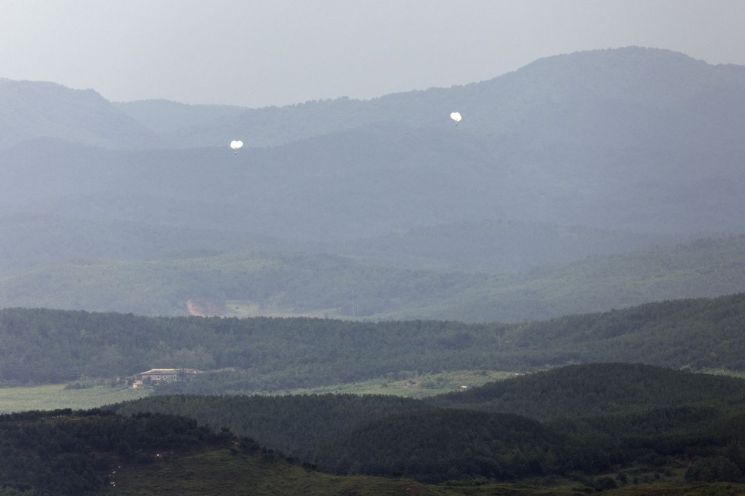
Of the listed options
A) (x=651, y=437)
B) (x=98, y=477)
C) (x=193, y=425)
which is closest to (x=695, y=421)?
(x=651, y=437)

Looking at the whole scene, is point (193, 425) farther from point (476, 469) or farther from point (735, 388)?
point (735, 388)

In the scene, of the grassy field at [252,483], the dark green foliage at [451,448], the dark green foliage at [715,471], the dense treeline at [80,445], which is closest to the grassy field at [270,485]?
the grassy field at [252,483]

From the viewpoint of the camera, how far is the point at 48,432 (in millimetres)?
139875

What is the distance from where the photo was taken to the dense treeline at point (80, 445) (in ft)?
424

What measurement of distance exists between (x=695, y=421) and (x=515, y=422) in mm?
17058

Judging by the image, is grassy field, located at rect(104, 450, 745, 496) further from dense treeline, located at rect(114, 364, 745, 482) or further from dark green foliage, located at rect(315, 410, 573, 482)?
dense treeline, located at rect(114, 364, 745, 482)

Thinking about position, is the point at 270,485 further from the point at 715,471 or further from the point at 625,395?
the point at 625,395

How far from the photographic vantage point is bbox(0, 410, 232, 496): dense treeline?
129125 millimetres

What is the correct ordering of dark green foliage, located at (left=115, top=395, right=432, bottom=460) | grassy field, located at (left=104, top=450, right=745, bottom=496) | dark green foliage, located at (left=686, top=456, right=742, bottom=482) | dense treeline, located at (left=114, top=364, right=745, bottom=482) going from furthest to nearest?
dark green foliage, located at (left=115, top=395, right=432, bottom=460) → dense treeline, located at (left=114, top=364, right=745, bottom=482) → dark green foliage, located at (left=686, top=456, right=742, bottom=482) → grassy field, located at (left=104, top=450, right=745, bottom=496)

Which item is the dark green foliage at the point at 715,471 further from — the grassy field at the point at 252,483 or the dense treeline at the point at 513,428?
the grassy field at the point at 252,483

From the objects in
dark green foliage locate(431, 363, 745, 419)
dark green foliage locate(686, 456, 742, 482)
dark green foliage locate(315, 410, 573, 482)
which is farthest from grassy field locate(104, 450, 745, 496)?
dark green foliage locate(431, 363, 745, 419)

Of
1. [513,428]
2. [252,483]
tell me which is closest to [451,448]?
[513,428]

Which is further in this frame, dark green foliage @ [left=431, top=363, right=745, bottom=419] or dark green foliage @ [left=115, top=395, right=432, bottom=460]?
dark green foliage @ [left=431, top=363, right=745, bottom=419]

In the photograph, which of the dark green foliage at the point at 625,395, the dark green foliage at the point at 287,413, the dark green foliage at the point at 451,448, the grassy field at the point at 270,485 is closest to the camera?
the grassy field at the point at 270,485
